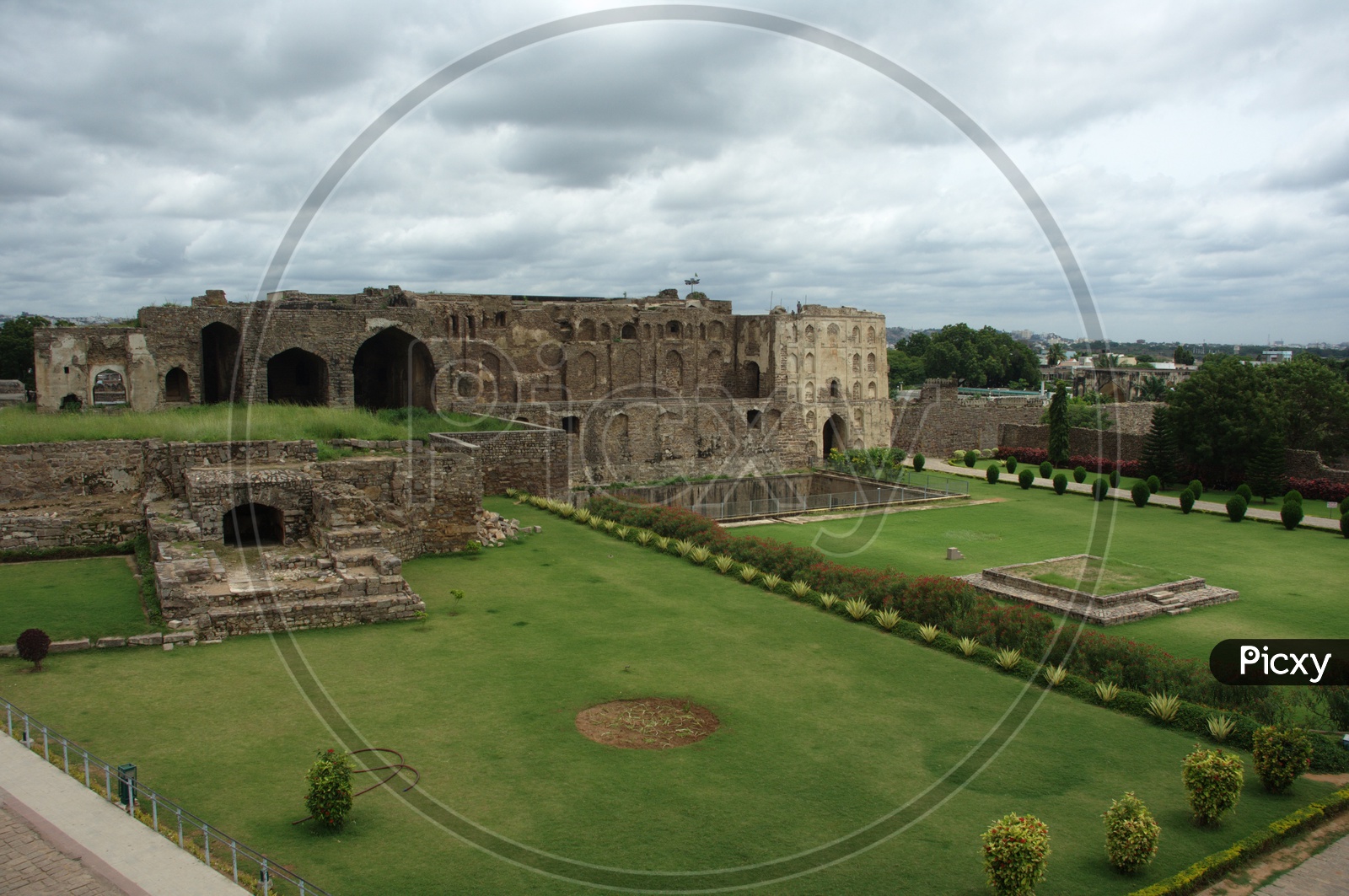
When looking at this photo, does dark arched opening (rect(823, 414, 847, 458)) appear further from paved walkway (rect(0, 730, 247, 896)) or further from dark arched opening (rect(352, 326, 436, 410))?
paved walkway (rect(0, 730, 247, 896))

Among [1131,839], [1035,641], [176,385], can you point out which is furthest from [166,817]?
[176,385]

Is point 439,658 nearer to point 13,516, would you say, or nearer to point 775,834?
point 775,834

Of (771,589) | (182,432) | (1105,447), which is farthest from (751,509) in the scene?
(1105,447)

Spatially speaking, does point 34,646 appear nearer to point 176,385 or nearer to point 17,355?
point 176,385

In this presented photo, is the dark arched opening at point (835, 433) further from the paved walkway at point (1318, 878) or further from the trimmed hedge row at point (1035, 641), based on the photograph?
the paved walkway at point (1318, 878)

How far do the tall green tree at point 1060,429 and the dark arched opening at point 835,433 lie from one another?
883cm

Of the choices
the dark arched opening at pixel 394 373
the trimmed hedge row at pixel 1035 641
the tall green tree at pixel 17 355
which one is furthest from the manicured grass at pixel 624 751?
the tall green tree at pixel 17 355

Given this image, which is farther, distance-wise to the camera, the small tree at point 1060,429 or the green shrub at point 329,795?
the small tree at point 1060,429

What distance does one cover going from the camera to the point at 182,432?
62.3 feet

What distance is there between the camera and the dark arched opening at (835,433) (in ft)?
140

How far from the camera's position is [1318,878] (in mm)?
8094

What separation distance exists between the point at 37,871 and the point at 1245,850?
9.93 m

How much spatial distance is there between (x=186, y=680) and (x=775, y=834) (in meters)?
7.37

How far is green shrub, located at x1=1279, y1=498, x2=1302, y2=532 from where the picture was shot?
24.8m
